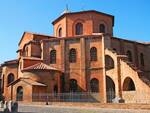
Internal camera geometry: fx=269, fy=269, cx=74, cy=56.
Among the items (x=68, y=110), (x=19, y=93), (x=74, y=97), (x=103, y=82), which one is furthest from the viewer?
(x=103, y=82)

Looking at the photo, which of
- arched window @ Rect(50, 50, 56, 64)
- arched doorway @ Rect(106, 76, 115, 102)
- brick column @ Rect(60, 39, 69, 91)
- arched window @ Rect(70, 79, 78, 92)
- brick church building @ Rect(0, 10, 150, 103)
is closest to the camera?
brick church building @ Rect(0, 10, 150, 103)

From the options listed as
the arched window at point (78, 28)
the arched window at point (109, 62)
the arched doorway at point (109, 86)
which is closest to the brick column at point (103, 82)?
the arched window at point (109, 62)

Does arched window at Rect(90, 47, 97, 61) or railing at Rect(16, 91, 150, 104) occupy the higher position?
arched window at Rect(90, 47, 97, 61)

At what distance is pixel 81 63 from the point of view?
32.5m

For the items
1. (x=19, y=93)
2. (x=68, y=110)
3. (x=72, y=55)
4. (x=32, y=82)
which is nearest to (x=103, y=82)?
(x=72, y=55)

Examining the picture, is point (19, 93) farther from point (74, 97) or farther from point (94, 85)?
point (94, 85)

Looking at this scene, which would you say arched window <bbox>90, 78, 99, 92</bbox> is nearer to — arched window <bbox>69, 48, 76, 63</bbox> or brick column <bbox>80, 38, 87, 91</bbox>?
brick column <bbox>80, 38, 87, 91</bbox>

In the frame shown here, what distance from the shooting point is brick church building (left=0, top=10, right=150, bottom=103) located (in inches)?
1152

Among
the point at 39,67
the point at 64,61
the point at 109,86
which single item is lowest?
the point at 109,86

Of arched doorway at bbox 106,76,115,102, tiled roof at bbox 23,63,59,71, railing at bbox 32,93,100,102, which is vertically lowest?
railing at bbox 32,93,100,102

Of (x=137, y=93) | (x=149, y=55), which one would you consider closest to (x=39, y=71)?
(x=137, y=93)

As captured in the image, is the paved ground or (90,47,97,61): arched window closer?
the paved ground

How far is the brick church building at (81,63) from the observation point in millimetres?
29266

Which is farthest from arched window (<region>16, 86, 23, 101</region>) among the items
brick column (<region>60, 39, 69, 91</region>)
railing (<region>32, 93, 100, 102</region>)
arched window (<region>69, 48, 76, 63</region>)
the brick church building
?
arched window (<region>69, 48, 76, 63</region>)
